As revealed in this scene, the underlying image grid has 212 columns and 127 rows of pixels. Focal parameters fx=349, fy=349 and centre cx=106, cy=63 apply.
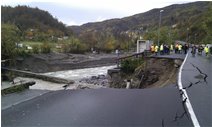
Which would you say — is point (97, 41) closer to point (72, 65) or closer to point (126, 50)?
point (126, 50)

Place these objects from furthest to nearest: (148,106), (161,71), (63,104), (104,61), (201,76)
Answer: (104,61) < (161,71) < (201,76) < (63,104) < (148,106)

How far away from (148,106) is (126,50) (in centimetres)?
11780

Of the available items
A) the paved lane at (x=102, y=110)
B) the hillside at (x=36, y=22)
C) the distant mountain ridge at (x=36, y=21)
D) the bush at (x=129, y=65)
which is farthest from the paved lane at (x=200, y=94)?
the distant mountain ridge at (x=36, y=21)

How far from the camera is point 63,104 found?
1227 cm

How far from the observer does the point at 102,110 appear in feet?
36.1

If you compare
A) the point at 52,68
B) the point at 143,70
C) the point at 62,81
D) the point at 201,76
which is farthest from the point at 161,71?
the point at 52,68

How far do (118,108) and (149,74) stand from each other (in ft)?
70.5

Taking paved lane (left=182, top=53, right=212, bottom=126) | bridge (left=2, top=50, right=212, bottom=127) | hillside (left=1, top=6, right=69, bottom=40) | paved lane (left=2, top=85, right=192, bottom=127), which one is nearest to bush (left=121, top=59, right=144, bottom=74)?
paved lane (left=182, top=53, right=212, bottom=126)

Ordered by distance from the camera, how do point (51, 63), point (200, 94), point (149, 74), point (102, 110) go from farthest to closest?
point (51, 63) < point (149, 74) < point (200, 94) < point (102, 110)

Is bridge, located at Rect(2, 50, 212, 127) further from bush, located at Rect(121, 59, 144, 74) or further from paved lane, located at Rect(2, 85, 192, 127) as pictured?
bush, located at Rect(121, 59, 144, 74)

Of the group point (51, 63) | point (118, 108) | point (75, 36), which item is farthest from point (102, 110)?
point (75, 36)

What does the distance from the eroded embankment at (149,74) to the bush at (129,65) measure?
890 millimetres

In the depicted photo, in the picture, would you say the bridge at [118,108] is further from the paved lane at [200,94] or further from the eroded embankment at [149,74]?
the eroded embankment at [149,74]

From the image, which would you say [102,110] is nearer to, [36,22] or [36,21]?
[36,22]
